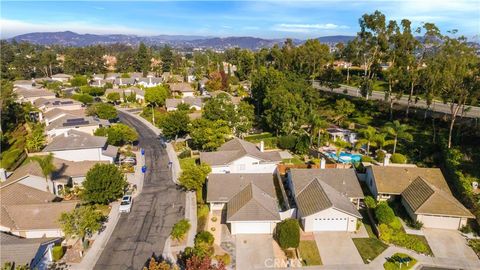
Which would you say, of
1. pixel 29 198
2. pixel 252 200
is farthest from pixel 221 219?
pixel 29 198

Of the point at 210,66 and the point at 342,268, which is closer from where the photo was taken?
the point at 342,268

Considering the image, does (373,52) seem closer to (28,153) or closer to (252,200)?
(252,200)

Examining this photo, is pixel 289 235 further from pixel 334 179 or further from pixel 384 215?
pixel 334 179

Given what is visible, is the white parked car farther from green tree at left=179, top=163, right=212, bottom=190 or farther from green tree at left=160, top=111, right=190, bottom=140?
green tree at left=160, top=111, right=190, bottom=140

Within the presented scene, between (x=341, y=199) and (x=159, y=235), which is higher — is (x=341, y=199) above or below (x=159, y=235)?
above

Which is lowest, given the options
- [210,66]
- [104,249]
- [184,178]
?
[104,249]

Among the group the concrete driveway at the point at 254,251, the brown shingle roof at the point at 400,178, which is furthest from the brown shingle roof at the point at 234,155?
the concrete driveway at the point at 254,251

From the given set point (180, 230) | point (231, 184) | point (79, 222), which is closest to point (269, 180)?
point (231, 184)

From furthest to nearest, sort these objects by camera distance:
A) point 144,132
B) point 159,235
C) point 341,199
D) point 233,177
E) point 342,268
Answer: point 144,132, point 233,177, point 341,199, point 159,235, point 342,268
